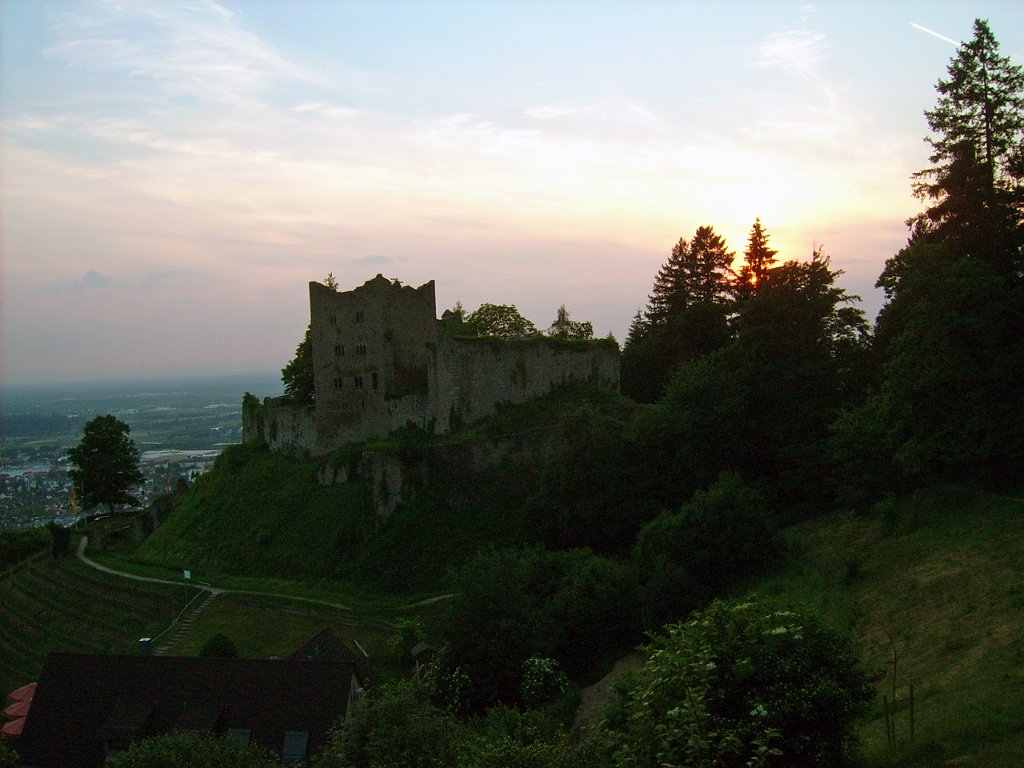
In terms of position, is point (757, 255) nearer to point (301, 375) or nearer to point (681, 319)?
point (681, 319)

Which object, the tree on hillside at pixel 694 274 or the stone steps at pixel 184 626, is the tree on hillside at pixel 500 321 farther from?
the stone steps at pixel 184 626

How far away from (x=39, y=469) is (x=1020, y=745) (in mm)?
116402

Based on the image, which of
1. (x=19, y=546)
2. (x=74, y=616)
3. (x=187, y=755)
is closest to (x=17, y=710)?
(x=74, y=616)

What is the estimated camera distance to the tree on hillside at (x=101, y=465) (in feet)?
181

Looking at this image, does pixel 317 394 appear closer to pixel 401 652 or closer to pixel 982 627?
pixel 401 652

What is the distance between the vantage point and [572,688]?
908 inches

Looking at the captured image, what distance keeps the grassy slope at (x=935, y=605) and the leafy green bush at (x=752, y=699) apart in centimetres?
99

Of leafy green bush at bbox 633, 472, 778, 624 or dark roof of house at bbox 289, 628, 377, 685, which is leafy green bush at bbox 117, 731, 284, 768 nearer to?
dark roof of house at bbox 289, 628, 377, 685

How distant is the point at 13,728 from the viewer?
23922 mm

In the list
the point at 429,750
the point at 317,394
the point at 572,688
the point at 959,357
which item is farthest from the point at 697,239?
the point at 429,750

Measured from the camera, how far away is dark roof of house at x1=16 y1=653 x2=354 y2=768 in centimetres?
2102

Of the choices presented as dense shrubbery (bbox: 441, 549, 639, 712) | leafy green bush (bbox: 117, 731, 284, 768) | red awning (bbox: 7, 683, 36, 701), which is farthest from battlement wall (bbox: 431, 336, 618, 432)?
leafy green bush (bbox: 117, 731, 284, 768)

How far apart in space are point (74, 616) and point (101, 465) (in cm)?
1998

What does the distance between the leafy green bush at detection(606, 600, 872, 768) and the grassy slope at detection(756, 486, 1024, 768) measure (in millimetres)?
993
